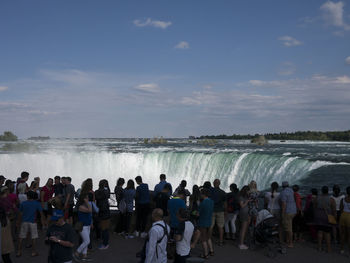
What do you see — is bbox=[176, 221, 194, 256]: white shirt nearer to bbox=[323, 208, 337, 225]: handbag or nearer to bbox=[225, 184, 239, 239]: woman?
bbox=[225, 184, 239, 239]: woman

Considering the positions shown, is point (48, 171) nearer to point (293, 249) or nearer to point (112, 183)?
point (112, 183)

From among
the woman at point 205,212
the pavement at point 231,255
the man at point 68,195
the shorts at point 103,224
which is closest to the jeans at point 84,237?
the pavement at point 231,255

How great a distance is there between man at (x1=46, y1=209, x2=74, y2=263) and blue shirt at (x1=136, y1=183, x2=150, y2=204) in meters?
3.68

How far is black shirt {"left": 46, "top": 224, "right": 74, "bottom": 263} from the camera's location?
4859 mm

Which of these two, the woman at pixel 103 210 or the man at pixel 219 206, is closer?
the woman at pixel 103 210

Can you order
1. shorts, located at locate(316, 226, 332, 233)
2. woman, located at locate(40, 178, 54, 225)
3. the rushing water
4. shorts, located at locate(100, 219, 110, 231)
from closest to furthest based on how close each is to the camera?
shorts, located at locate(316, 226, 332, 233)
shorts, located at locate(100, 219, 110, 231)
woman, located at locate(40, 178, 54, 225)
the rushing water

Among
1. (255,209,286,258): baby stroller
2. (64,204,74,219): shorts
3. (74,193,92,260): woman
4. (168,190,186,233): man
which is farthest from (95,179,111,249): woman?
(255,209,286,258): baby stroller

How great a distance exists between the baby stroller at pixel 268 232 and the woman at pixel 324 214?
937 millimetres

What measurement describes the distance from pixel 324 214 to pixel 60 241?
5880 millimetres

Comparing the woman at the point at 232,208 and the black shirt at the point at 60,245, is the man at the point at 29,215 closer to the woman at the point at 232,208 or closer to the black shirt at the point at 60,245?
the black shirt at the point at 60,245

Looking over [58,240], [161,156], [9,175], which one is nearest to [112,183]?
[161,156]

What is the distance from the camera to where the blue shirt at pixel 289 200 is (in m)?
7.87

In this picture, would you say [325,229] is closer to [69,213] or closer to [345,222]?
[345,222]

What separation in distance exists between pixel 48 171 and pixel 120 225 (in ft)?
81.6
